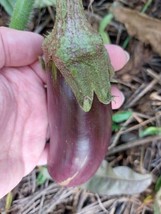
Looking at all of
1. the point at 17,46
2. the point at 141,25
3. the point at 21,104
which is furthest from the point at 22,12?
the point at 141,25

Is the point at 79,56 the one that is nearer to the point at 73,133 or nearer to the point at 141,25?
the point at 73,133

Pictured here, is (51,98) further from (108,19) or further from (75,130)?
(108,19)

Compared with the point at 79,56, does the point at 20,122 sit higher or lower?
lower

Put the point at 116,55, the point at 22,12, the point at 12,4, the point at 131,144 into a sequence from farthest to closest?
the point at 131,144 < the point at 12,4 < the point at 116,55 < the point at 22,12

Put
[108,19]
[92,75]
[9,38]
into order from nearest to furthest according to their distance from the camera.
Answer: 1. [92,75]
2. [9,38]
3. [108,19]

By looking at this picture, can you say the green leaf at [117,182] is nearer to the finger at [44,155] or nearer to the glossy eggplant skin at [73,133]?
the finger at [44,155]

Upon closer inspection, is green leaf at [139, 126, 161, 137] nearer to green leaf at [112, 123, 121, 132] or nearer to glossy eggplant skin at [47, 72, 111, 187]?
green leaf at [112, 123, 121, 132]

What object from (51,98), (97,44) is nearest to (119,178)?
(51,98)
